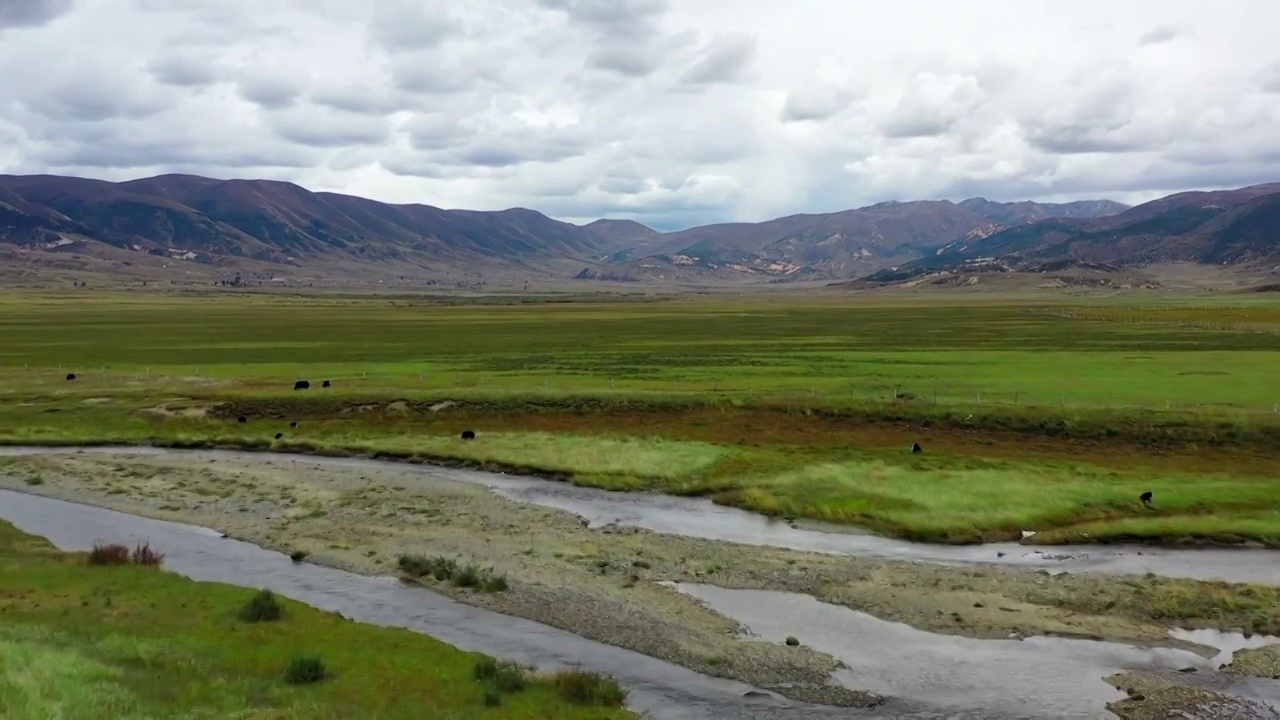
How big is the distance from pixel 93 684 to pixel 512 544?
1854cm

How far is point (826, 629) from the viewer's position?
90.6 feet

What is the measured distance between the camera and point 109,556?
103 feet

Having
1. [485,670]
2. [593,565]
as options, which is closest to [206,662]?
[485,670]

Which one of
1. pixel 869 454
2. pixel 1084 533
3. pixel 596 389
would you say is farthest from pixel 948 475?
pixel 596 389

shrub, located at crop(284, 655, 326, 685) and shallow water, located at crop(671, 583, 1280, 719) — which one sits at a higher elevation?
shrub, located at crop(284, 655, 326, 685)

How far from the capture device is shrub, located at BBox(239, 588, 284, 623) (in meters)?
25.9

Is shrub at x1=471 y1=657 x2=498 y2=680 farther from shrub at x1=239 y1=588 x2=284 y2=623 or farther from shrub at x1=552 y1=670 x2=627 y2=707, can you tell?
shrub at x1=239 y1=588 x2=284 y2=623

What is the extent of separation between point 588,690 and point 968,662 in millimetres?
10818

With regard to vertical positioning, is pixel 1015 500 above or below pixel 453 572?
above

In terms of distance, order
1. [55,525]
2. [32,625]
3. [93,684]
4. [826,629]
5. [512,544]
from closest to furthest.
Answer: [93,684] < [32,625] < [826,629] < [512,544] < [55,525]

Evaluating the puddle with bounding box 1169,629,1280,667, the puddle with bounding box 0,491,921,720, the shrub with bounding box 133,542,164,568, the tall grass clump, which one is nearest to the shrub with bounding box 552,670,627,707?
the puddle with bounding box 0,491,921,720

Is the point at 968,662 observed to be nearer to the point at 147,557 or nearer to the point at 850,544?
the point at 850,544

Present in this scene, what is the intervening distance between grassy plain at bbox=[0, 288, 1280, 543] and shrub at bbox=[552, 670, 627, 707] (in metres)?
20.7

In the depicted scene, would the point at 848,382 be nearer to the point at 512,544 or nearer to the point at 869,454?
the point at 869,454
